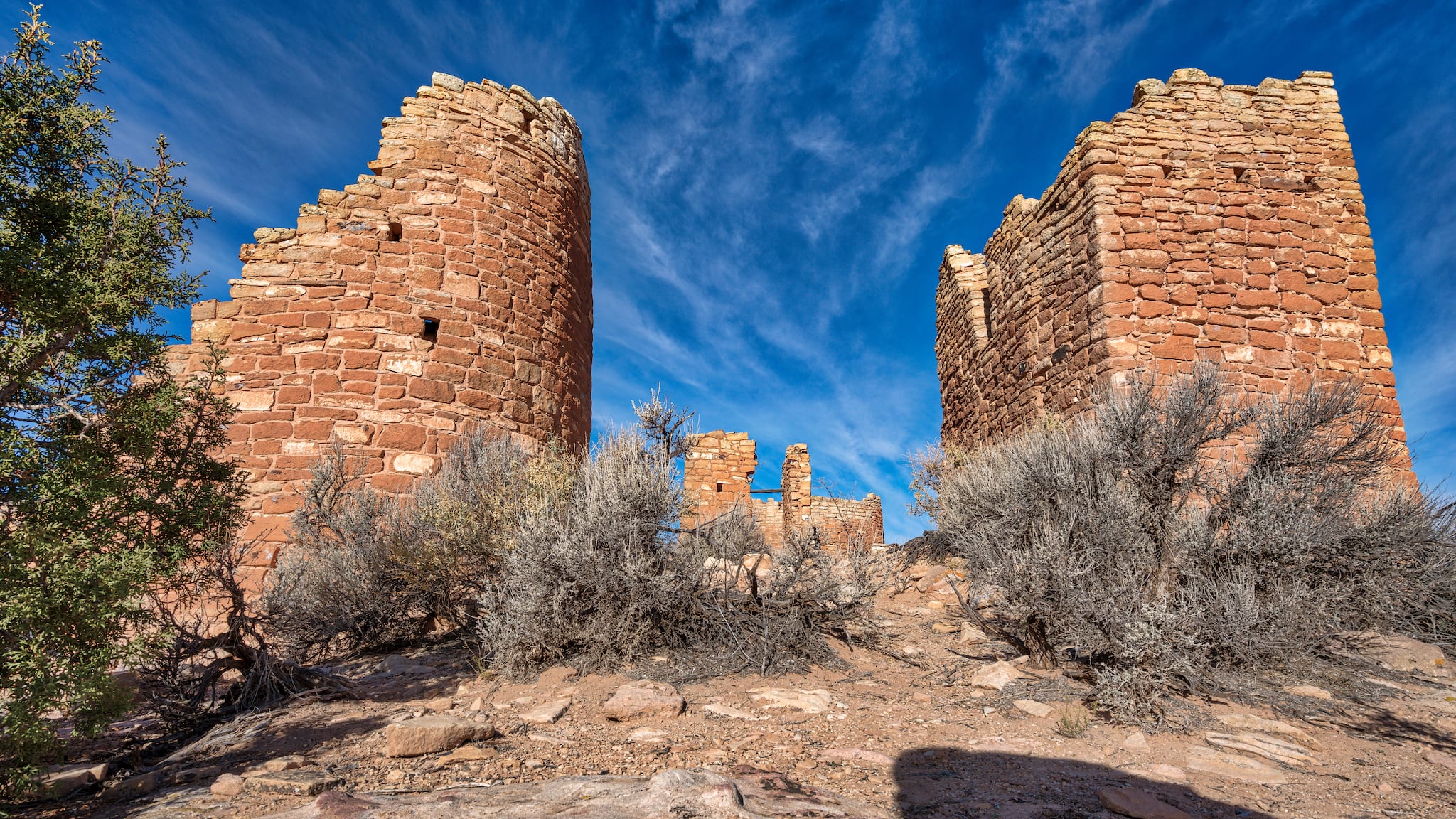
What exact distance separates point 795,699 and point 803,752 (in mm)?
629

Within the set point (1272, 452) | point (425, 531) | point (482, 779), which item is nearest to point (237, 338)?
point (425, 531)

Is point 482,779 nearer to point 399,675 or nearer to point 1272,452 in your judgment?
point 399,675

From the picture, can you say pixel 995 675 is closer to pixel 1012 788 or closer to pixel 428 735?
pixel 1012 788

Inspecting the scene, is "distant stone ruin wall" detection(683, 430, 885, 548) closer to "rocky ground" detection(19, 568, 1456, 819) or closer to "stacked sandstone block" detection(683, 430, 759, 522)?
"stacked sandstone block" detection(683, 430, 759, 522)

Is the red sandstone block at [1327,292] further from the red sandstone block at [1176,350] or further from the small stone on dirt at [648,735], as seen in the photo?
the small stone on dirt at [648,735]

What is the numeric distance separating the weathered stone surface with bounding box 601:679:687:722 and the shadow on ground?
3.39ft

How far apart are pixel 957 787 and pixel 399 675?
10.1 ft

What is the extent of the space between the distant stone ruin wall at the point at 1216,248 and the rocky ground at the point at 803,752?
9.75ft

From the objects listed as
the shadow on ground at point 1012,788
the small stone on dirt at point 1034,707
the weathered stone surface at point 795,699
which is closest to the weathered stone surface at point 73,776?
the weathered stone surface at point 795,699

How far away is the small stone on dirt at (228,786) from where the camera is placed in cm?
216

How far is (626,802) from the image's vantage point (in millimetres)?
1838

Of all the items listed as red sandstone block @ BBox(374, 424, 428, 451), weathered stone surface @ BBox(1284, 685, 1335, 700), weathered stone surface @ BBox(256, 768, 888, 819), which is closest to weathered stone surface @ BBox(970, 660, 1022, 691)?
weathered stone surface @ BBox(1284, 685, 1335, 700)

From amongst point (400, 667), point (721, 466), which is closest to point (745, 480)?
point (721, 466)

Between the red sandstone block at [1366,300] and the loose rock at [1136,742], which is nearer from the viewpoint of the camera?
the loose rock at [1136,742]
